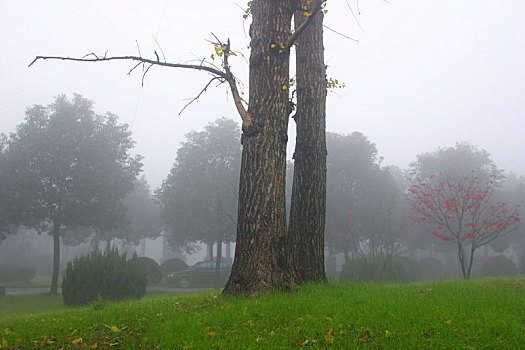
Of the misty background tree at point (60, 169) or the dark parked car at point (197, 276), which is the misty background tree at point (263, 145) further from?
the dark parked car at point (197, 276)

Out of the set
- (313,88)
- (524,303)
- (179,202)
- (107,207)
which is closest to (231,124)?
(179,202)

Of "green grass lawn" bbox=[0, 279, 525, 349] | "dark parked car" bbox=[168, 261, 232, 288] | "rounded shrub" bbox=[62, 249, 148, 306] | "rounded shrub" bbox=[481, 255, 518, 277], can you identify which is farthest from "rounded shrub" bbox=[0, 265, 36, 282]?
"rounded shrub" bbox=[481, 255, 518, 277]

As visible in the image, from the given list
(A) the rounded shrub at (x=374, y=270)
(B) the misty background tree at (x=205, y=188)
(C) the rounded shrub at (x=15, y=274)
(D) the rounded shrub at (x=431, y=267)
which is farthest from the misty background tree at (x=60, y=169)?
(D) the rounded shrub at (x=431, y=267)

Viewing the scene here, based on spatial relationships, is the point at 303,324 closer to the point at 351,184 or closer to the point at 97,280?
the point at 97,280

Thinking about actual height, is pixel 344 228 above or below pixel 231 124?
below

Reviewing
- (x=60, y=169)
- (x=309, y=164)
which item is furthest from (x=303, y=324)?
(x=60, y=169)

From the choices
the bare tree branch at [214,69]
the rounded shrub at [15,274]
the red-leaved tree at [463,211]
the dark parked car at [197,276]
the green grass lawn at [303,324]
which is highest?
the bare tree branch at [214,69]

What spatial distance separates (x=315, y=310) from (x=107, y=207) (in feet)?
60.3

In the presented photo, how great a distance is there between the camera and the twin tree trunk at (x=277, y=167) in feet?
18.6

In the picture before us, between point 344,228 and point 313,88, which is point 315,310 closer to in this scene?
point 313,88

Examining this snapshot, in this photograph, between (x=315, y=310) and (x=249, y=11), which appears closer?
(x=315, y=310)

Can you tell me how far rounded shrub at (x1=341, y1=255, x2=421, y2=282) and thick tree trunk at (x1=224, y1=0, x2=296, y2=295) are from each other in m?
10.2

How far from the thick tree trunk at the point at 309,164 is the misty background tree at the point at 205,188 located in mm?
15145

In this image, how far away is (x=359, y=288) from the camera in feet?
20.4
